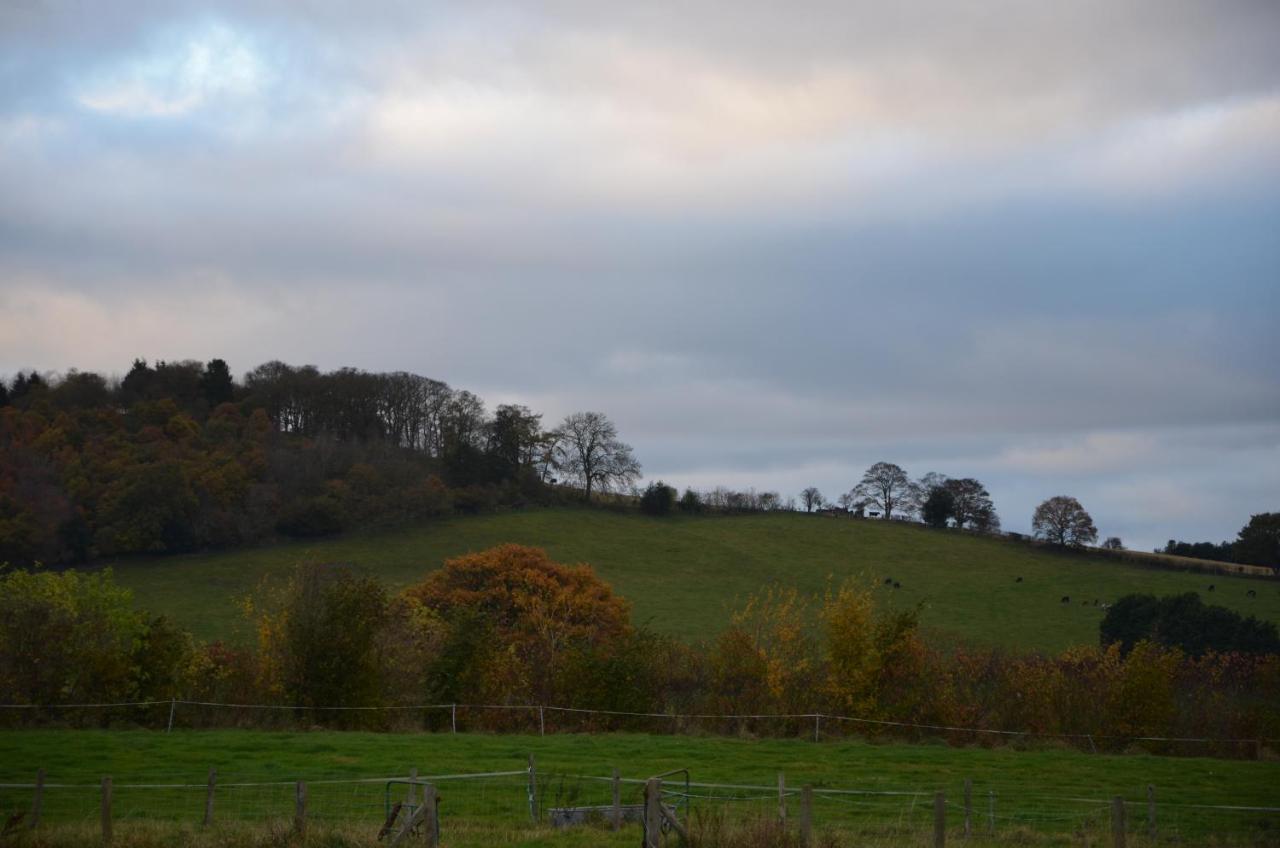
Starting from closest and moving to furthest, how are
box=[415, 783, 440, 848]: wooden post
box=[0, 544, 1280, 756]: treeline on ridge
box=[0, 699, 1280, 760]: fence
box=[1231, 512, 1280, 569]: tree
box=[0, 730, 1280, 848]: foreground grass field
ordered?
box=[415, 783, 440, 848]: wooden post
box=[0, 730, 1280, 848]: foreground grass field
box=[0, 544, 1280, 756]: treeline on ridge
box=[0, 699, 1280, 760]: fence
box=[1231, 512, 1280, 569]: tree

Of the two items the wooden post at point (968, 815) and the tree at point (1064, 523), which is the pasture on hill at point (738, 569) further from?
the wooden post at point (968, 815)

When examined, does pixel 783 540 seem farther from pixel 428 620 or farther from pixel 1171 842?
pixel 1171 842

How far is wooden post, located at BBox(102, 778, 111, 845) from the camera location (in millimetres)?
16875

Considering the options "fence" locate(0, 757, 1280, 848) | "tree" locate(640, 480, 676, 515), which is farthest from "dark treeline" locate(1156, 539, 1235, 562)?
"fence" locate(0, 757, 1280, 848)

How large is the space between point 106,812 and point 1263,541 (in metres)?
86.7

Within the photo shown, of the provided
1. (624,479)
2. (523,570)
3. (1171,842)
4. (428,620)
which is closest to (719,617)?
(523,570)

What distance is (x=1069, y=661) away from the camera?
40.2 meters

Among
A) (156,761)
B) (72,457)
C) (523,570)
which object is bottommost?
(156,761)

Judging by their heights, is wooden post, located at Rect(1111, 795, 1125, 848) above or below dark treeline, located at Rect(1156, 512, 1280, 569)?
below

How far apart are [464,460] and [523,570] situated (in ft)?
133

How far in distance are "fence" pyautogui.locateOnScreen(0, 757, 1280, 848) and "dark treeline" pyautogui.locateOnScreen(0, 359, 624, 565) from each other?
185 feet

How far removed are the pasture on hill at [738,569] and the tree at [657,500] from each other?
8.85 ft

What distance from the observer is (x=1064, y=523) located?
90.3 m

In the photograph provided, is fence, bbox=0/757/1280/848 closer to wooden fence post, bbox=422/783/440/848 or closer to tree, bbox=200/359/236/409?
wooden fence post, bbox=422/783/440/848
